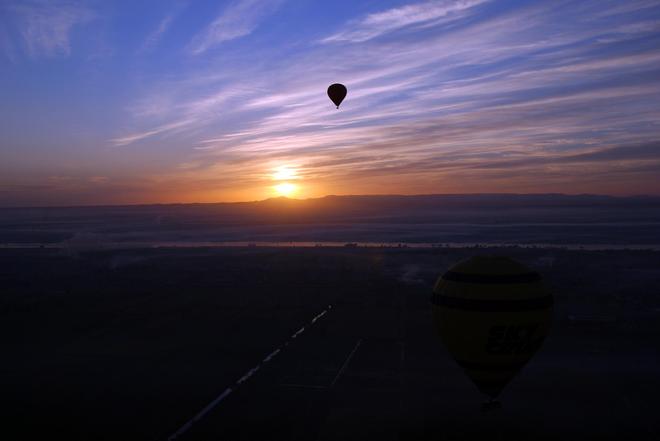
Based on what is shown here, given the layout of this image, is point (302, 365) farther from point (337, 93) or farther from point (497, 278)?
point (337, 93)

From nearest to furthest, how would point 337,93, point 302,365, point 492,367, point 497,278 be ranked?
point 497,278, point 492,367, point 302,365, point 337,93

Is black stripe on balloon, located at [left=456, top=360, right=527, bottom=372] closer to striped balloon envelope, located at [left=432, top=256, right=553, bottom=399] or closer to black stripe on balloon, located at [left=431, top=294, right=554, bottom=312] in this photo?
striped balloon envelope, located at [left=432, top=256, right=553, bottom=399]

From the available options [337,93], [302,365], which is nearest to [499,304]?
[302,365]

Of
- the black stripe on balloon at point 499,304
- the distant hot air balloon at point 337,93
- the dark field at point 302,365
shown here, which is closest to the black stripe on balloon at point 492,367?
the black stripe on balloon at point 499,304

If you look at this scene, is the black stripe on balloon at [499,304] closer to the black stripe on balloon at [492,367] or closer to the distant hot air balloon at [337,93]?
the black stripe on balloon at [492,367]

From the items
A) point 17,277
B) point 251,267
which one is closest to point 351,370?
point 251,267

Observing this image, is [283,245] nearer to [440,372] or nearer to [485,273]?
[440,372]

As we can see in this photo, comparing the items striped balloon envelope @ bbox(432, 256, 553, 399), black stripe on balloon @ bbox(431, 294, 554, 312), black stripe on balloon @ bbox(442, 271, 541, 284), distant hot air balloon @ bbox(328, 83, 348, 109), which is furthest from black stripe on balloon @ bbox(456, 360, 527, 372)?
distant hot air balloon @ bbox(328, 83, 348, 109)
